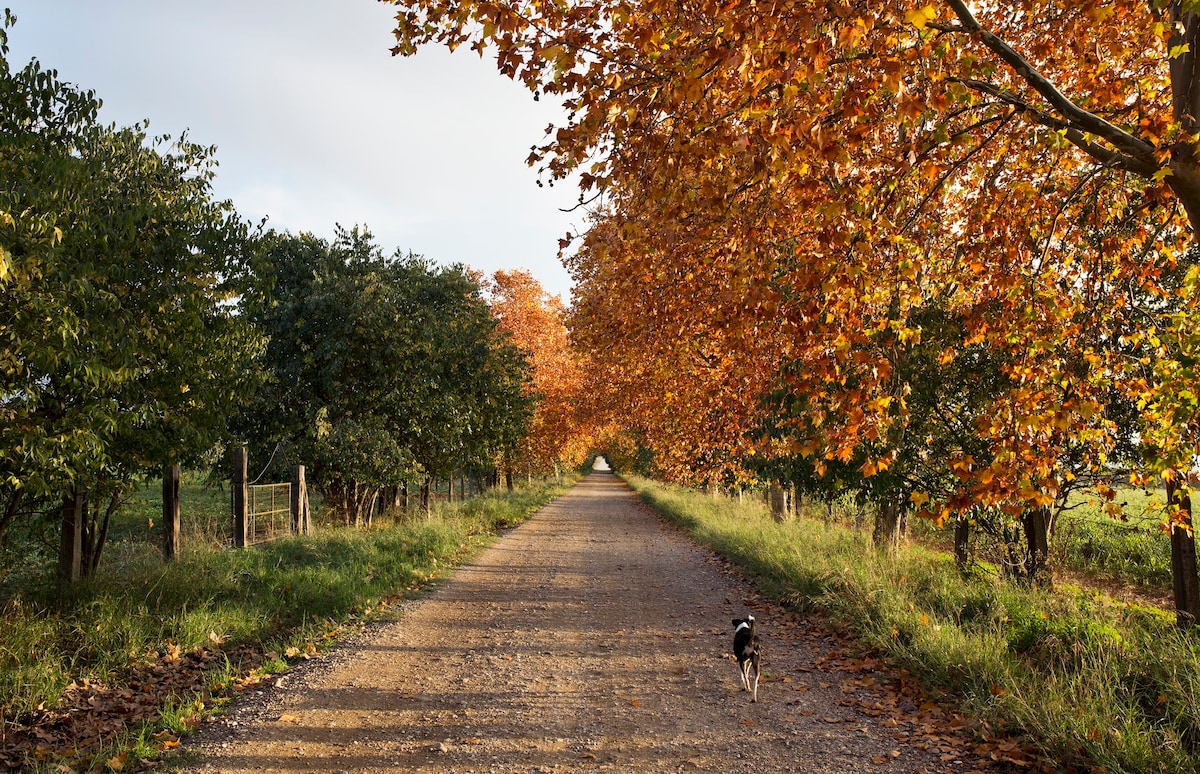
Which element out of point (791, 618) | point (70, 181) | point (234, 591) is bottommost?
point (791, 618)

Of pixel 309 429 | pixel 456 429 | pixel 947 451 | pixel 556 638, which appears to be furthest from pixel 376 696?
pixel 456 429

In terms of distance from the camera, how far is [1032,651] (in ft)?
21.9

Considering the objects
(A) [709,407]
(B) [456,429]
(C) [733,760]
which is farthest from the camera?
(B) [456,429]

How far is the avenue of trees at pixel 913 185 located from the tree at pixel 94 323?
3132mm

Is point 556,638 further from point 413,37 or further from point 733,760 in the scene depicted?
point 413,37

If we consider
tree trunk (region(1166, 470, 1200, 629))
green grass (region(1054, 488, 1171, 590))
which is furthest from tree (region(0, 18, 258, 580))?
green grass (region(1054, 488, 1171, 590))

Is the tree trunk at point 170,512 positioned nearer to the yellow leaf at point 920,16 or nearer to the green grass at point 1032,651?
the green grass at point 1032,651

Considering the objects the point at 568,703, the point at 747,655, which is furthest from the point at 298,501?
the point at 747,655

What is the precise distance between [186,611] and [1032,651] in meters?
8.18

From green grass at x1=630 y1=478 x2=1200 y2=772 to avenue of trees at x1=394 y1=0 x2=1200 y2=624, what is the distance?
1.25 metres

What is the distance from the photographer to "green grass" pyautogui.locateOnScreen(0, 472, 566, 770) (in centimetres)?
569

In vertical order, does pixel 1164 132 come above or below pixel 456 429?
above

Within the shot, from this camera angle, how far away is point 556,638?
808 cm

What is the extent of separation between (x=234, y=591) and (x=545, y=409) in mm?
27991
